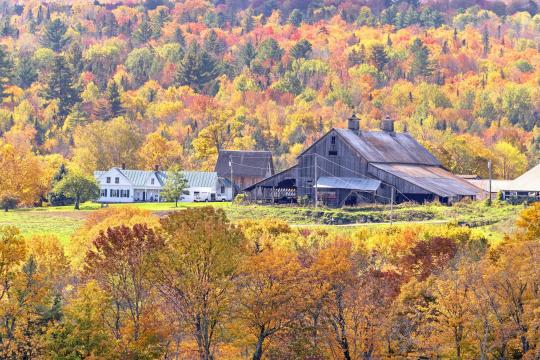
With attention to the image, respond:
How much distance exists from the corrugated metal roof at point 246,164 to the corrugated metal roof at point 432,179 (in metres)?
21.0

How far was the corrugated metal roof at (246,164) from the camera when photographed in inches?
4872

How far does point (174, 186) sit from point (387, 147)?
800 inches

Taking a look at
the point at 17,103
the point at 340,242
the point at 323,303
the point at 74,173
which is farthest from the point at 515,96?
the point at 323,303

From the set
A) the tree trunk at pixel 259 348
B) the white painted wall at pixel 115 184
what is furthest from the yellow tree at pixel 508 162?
the tree trunk at pixel 259 348

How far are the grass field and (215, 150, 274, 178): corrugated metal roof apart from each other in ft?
75.0

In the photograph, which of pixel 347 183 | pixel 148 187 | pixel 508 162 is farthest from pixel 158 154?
pixel 347 183

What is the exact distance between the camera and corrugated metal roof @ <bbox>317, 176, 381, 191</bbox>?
9812 centimetres

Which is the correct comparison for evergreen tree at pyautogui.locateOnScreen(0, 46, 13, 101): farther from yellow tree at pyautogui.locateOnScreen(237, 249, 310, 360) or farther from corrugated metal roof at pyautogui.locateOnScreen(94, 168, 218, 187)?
yellow tree at pyautogui.locateOnScreen(237, 249, 310, 360)

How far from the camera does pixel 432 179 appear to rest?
329ft

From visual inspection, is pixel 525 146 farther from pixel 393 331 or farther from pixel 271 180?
pixel 393 331

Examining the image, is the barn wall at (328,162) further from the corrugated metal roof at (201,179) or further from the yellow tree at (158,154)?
the yellow tree at (158,154)

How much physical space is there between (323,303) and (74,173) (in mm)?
63332

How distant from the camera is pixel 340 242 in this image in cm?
7219

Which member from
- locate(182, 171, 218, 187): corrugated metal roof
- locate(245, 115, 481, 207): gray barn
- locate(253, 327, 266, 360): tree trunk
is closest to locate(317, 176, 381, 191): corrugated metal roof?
locate(245, 115, 481, 207): gray barn
